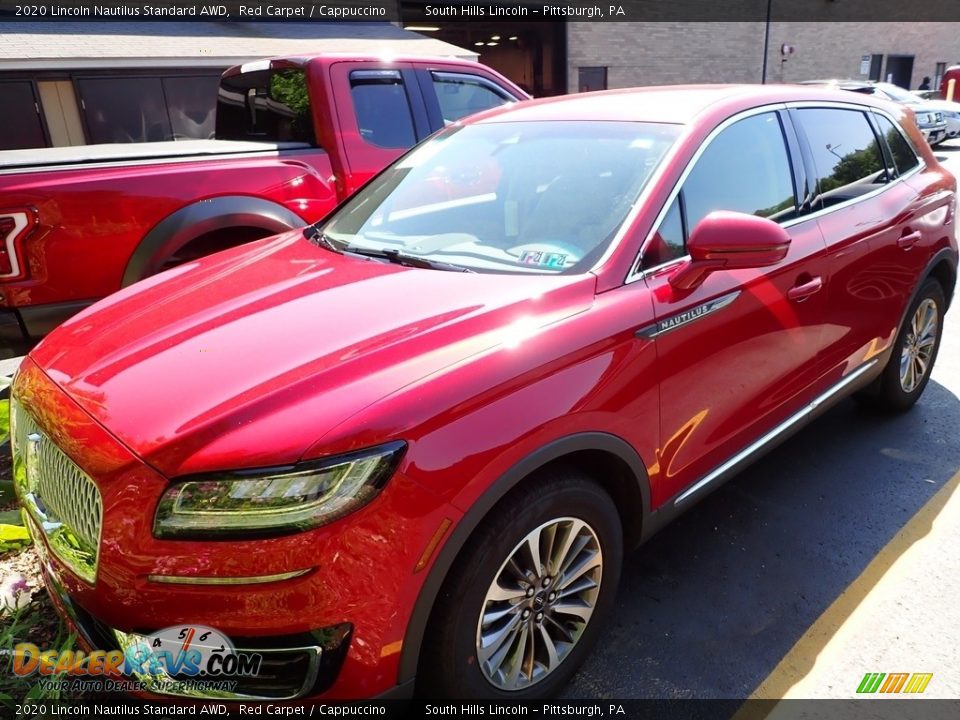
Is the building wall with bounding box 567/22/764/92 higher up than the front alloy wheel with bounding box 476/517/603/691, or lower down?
higher up

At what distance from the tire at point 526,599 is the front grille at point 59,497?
2.85 feet

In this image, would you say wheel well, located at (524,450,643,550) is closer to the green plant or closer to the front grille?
the front grille

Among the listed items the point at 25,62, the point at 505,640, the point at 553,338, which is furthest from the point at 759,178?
the point at 25,62

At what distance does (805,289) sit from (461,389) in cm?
179

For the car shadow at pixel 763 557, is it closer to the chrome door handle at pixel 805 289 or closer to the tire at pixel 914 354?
the tire at pixel 914 354

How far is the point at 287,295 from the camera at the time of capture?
2355mm

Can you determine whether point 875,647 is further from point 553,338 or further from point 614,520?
point 553,338

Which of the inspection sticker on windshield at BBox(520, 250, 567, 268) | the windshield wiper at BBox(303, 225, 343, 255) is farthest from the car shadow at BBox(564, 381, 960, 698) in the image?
the windshield wiper at BBox(303, 225, 343, 255)

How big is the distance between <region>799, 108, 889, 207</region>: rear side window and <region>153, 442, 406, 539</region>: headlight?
8.39ft

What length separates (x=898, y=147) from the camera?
12.8ft

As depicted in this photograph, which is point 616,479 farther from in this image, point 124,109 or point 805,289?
point 124,109

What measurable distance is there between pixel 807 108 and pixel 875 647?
2263mm

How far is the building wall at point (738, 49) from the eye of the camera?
21.8m

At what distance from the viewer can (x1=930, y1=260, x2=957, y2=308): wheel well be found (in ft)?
13.2
